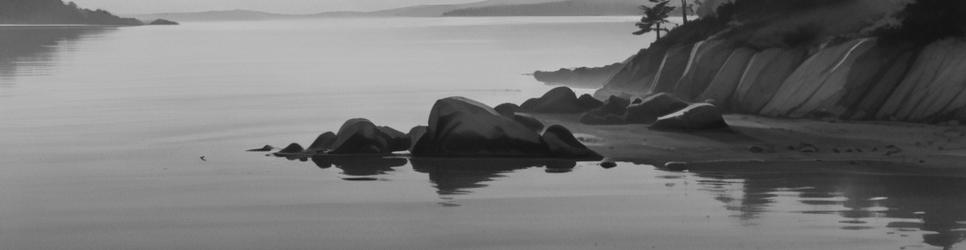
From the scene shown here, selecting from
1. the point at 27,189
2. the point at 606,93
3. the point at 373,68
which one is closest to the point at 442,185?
the point at 27,189

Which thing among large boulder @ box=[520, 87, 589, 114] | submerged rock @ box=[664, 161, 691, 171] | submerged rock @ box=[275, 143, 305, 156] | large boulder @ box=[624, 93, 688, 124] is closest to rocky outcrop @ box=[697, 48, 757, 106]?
large boulder @ box=[520, 87, 589, 114]

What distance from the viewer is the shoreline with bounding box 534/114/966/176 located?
24.2 metres

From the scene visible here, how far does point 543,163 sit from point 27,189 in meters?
8.53

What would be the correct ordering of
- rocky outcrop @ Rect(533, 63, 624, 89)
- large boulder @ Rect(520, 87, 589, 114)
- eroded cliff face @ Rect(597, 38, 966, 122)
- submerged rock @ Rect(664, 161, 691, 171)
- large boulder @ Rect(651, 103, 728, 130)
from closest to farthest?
submerged rock @ Rect(664, 161, 691, 171) < large boulder @ Rect(651, 103, 728, 130) < eroded cliff face @ Rect(597, 38, 966, 122) < large boulder @ Rect(520, 87, 589, 114) < rocky outcrop @ Rect(533, 63, 624, 89)

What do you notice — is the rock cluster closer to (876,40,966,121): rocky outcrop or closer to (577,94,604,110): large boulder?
(876,40,966,121): rocky outcrop

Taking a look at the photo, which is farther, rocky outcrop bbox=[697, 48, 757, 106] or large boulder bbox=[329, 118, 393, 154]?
rocky outcrop bbox=[697, 48, 757, 106]

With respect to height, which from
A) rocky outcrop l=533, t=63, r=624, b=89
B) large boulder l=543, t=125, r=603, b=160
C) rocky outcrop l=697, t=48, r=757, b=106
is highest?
rocky outcrop l=697, t=48, r=757, b=106

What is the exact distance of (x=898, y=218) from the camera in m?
17.0

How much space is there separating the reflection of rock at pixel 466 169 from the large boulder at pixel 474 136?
0.45 m

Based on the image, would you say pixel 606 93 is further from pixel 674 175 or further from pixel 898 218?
pixel 898 218

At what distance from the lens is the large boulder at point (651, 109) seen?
107ft

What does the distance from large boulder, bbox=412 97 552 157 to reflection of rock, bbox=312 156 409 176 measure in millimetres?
838

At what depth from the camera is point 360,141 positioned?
26.7 m

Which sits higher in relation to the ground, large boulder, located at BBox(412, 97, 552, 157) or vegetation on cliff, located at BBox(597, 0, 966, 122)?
vegetation on cliff, located at BBox(597, 0, 966, 122)
